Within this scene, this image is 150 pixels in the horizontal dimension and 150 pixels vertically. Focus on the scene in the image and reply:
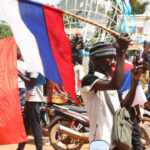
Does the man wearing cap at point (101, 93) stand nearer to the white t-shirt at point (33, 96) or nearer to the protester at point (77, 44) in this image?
the white t-shirt at point (33, 96)

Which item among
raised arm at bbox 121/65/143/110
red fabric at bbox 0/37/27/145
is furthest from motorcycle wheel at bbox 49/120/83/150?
raised arm at bbox 121/65/143/110

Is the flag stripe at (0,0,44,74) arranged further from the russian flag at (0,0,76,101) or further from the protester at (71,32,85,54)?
the protester at (71,32,85,54)

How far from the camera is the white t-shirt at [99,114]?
→ 3109 mm

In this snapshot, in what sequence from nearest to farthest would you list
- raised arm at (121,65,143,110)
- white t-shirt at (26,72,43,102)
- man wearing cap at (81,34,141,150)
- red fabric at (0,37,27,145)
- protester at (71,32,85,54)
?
man wearing cap at (81,34,141,150), raised arm at (121,65,143,110), red fabric at (0,37,27,145), white t-shirt at (26,72,43,102), protester at (71,32,85,54)

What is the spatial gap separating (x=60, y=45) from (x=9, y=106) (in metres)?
0.88

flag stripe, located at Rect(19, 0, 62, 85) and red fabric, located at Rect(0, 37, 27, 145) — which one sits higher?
flag stripe, located at Rect(19, 0, 62, 85)

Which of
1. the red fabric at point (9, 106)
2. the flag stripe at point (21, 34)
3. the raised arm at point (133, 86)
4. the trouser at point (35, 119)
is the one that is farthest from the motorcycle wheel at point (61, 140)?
the flag stripe at point (21, 34)

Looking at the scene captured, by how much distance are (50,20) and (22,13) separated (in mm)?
261

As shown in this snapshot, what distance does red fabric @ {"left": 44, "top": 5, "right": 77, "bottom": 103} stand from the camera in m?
3.16

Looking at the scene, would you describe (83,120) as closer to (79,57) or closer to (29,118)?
(29,118)

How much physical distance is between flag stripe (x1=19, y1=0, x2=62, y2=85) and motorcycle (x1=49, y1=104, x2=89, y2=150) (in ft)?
9.84

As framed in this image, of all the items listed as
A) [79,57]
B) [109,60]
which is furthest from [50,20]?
[79,57]

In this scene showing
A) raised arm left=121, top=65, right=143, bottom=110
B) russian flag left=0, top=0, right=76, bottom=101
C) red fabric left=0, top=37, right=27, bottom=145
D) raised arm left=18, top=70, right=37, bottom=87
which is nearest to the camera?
russian flag left=0, top=0, right=76, bottom=101

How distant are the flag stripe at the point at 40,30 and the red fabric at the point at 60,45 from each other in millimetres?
40
